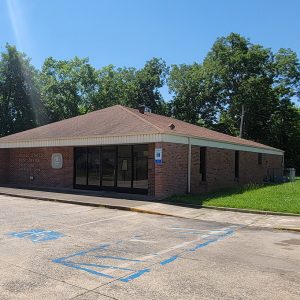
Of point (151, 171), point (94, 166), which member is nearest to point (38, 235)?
point (151, 171)

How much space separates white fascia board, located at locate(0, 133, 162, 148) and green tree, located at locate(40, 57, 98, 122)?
2629cm

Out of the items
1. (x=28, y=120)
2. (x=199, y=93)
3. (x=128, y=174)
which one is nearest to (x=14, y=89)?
(x=28, y=120)

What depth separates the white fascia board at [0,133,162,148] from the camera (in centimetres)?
1718

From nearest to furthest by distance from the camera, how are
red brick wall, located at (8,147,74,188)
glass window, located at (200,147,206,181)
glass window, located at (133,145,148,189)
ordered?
glass window, located at (133,145,148,189), glass window, located at (200,147,206,181), red brick wall, located at (8,147,74,188)

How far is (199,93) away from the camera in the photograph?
51.2 m

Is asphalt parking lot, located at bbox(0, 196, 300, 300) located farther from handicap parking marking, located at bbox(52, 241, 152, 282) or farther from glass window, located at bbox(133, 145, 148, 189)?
glass window, located at bbox(133, 145, 148, 189)

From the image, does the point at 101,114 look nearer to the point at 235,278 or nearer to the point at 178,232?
the point at 178,232

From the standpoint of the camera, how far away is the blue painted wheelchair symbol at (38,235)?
9094mm

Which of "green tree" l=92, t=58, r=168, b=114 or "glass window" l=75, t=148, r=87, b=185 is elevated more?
"green tree" l=92, t=58, r=168, b=114

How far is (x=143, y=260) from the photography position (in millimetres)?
7312

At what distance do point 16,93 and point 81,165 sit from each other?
2716cm

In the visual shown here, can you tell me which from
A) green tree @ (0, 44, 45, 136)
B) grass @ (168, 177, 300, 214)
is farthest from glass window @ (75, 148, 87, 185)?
green tree @ (0, 44, 45, 136)

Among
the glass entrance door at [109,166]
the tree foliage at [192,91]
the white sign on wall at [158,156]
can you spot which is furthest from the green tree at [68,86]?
the white sign on wall at [158,156]

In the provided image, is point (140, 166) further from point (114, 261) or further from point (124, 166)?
point (114, 261)
